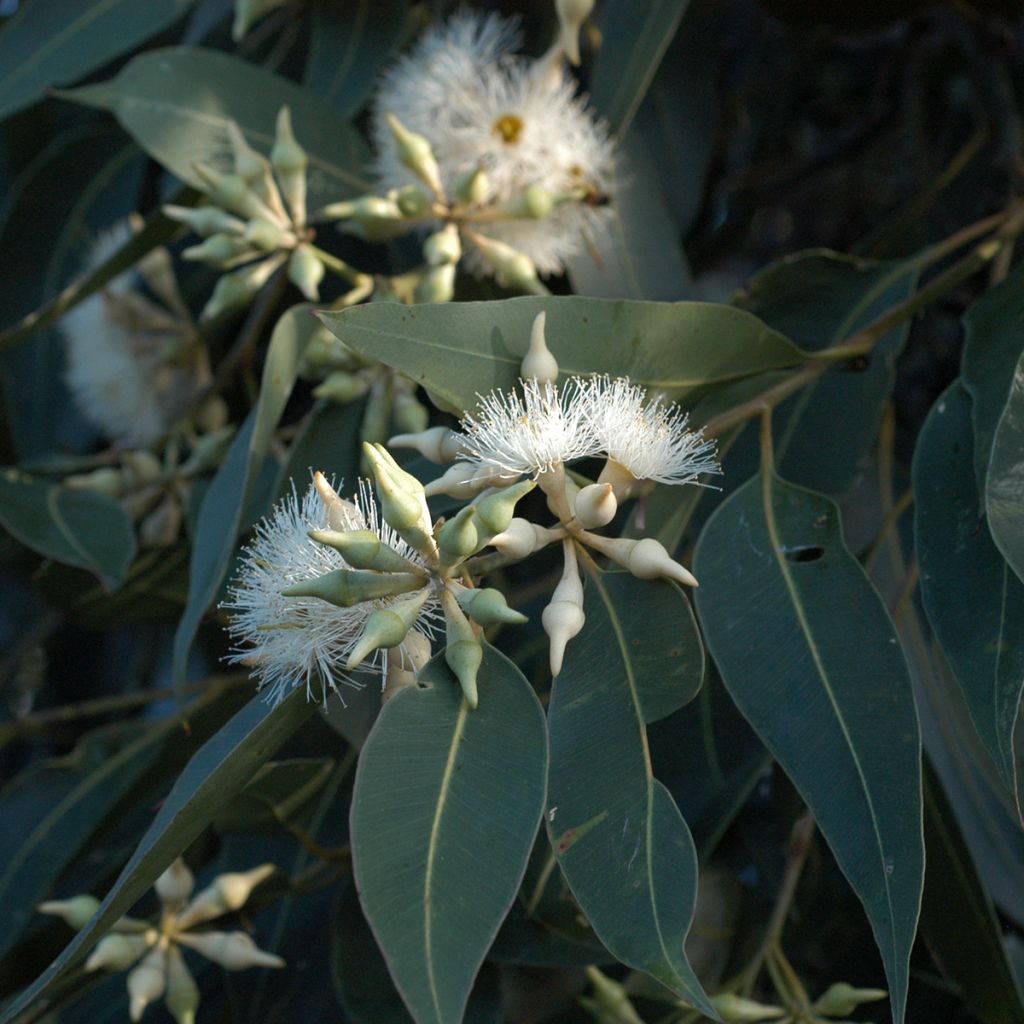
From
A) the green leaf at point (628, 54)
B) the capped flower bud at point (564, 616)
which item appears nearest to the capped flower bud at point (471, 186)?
the green leaf at point (628, 54)

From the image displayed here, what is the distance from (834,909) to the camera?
1326 mm

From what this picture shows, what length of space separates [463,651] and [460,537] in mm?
68

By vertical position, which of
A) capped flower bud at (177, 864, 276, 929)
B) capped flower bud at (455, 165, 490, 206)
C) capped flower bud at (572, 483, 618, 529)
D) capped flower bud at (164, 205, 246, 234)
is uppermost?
capped flower bud at (164, 205, 246, 234)

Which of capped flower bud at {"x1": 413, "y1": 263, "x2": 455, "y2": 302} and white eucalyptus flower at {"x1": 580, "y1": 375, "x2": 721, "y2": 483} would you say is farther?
capped flower bud at {"x1": 413, "y1": 263, "x2": 455, "y2": 302}

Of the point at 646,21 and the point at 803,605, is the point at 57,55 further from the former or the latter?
the point at 803,605

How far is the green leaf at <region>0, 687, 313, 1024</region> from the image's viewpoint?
70 centimetres

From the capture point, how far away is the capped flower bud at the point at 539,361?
820 millimetres

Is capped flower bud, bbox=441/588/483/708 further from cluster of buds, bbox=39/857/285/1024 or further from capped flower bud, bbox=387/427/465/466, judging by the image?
cluster of buds, bbox=39/857/285/1024

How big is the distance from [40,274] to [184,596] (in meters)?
0.53

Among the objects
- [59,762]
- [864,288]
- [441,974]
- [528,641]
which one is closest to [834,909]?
[528,641]

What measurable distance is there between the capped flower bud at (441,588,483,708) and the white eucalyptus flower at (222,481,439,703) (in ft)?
0.09

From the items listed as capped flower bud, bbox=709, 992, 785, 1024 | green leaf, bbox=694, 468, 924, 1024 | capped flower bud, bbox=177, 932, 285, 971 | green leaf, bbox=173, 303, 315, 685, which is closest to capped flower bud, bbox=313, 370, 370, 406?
green leaf, bbox=173, 303, 315, 685

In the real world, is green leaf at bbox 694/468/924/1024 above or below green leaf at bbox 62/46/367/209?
below

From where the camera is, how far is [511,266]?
1177 millimetres
